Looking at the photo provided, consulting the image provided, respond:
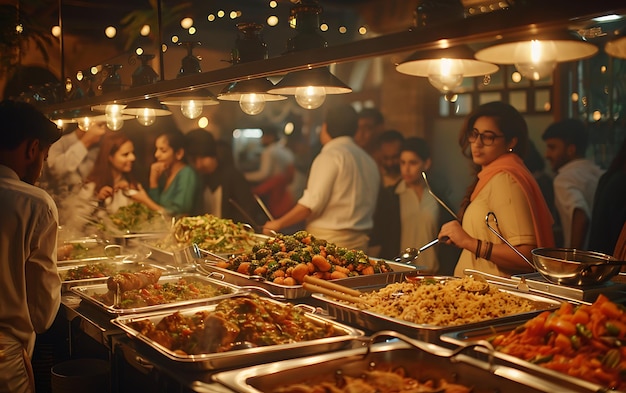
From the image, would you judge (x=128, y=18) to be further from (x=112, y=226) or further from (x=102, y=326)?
(x=102, y=326)

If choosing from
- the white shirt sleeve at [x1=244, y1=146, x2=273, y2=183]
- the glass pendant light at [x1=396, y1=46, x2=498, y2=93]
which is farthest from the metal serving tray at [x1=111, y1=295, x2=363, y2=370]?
the white shirt sleeve at [x1=244, y1=146, x2=273, y2=183]

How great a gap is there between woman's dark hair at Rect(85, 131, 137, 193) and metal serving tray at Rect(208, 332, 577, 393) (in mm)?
6234

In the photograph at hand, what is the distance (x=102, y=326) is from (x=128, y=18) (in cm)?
269

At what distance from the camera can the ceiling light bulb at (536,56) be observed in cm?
189

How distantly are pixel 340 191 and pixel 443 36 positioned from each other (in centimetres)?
443

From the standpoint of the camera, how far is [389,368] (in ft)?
7.11

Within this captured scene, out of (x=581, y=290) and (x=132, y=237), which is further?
(x=132, y=237)

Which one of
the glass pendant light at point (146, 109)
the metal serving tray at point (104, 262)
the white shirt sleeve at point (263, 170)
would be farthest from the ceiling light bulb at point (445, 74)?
the white shirt sleeve at point (263, 170)

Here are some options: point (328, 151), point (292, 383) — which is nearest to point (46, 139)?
point (292, 383)

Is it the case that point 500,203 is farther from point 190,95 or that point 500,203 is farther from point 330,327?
point 330,327

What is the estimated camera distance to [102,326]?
2.88 metres

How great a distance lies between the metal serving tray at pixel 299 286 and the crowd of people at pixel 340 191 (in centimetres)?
16

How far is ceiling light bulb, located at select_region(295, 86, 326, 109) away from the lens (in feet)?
10.0

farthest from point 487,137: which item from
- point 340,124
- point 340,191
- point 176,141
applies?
Answer: point 176,141
